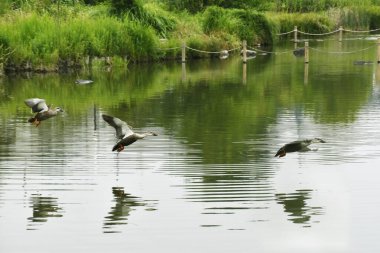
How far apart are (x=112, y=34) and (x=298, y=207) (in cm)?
2026

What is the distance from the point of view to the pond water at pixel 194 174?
8.91 metres

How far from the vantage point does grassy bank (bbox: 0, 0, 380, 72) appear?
91.1 ft

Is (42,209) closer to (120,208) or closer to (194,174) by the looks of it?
(120,208)

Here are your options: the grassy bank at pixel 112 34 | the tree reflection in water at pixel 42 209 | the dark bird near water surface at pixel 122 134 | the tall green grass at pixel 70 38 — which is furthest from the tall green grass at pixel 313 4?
the tree reflection in water at pixel 42 209

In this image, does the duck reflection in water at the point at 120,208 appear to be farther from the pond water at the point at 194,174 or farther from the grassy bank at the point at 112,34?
the grassy bank at the point at 112,34

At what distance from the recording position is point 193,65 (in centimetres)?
3070

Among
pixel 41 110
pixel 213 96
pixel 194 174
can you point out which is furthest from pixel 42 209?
pixel 213 96

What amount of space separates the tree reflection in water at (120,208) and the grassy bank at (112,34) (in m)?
16.9

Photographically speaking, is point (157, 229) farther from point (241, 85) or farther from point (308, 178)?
point (241, 85)

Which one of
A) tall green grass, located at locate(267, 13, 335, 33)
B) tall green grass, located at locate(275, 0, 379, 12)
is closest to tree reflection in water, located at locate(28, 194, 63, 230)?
tall green grass, located at locate(267, 13, 335, 33)

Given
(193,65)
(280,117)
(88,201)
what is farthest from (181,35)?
(88,201)

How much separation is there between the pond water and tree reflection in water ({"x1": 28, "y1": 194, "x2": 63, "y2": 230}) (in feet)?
0.04

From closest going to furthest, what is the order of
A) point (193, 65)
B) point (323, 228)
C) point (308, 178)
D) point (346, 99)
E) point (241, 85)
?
point (323, 228), point (308, 178), point (346, 99), point (241, 85), point (193, 65)

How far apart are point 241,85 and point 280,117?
21.9ft
